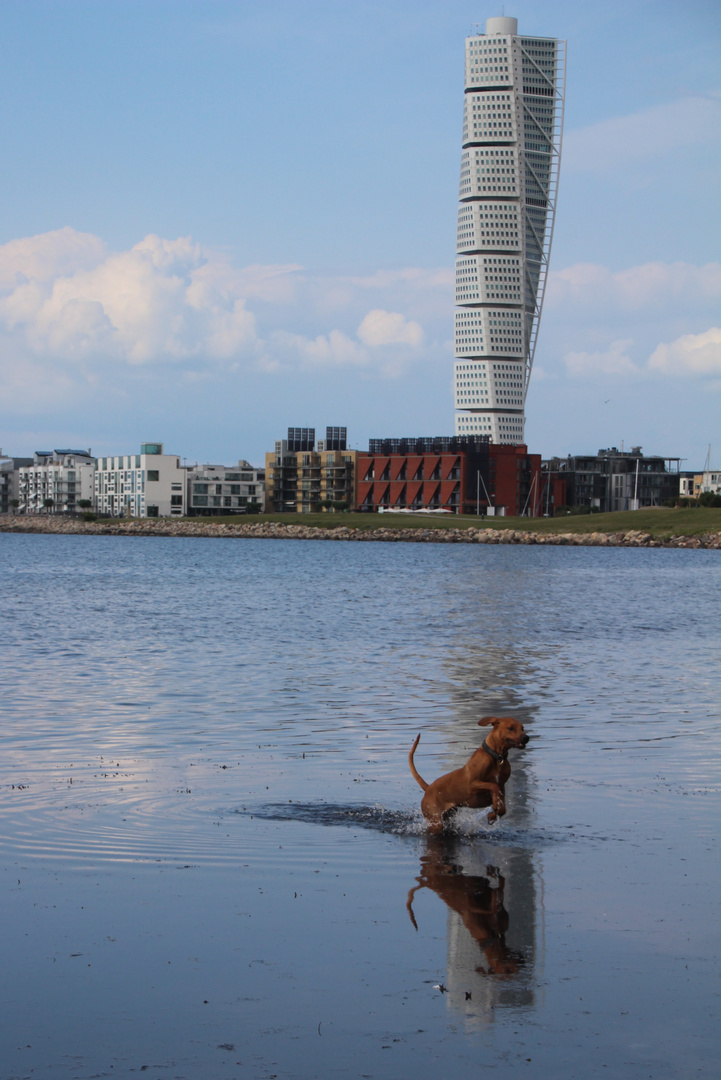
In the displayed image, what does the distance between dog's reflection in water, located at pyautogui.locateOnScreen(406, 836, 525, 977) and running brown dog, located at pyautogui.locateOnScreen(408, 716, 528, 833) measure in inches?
17.1

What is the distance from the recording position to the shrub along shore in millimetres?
135000

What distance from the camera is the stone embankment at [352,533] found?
439 feet

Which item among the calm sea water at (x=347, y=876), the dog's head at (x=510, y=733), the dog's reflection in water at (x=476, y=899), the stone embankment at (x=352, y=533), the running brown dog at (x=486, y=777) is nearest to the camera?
the calm sea water at (x=347, y=876)

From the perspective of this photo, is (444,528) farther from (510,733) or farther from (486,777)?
(510,733)

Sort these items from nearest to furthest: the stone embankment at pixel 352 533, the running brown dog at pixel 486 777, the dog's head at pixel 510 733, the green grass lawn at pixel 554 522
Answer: the dog's head at pixel 510 733 < the running brown dog at pixel 486 777 < the stone embankment at pixel 352 533 < the green grass lawn at pixel 554 522

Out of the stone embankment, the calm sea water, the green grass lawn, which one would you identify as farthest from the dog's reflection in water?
the green grass lawn

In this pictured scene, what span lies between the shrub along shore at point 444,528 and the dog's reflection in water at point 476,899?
12130cm

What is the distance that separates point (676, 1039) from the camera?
19.5 feet

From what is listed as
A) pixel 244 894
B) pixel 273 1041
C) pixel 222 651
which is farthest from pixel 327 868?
pixel 222 651

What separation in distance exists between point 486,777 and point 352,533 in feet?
508

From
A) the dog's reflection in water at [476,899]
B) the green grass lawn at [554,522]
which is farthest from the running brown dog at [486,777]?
the green grass lawn at [554,522]

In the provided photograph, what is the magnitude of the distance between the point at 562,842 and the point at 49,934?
4520 mm

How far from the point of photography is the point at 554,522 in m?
156

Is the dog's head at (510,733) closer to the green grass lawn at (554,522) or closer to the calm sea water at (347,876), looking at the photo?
the calm sea water at (347,876)
